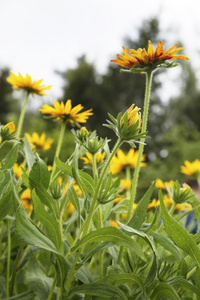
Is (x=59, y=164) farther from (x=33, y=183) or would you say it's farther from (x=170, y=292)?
(x=170, y=292)

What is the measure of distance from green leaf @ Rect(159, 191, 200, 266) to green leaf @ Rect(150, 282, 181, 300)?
1.7 inches

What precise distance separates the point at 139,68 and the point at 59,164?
6.7 inches

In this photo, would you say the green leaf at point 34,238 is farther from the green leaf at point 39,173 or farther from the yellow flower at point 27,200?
the yellow flower at point 27,200

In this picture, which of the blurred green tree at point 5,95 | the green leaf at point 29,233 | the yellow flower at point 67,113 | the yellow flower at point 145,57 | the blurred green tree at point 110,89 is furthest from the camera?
the blurred green tree at point 110,89

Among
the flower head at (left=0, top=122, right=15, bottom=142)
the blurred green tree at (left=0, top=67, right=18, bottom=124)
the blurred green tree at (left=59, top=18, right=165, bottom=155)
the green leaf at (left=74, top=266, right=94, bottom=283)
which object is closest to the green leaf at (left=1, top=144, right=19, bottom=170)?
the flower head at (left=0, top=122, right=15, bottom=142)

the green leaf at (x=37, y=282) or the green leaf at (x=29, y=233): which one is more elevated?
the green leaf at (x=29, y=233)

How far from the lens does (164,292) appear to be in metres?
0.36

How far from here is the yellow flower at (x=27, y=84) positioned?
668 mm

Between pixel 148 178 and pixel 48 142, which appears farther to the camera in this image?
pixel 148 178

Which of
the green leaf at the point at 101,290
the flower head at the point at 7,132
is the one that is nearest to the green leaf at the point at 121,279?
the green leaf at the point at 101,290

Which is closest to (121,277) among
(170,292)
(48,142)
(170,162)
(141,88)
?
(170,292)

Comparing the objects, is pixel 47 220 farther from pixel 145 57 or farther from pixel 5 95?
pixel 5 95

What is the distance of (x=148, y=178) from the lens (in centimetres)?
514

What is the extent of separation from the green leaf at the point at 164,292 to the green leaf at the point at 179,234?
1.7 inches
